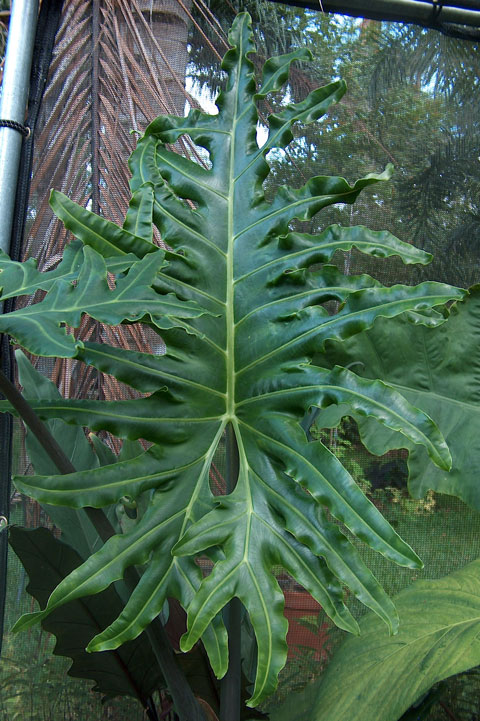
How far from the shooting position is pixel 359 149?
4.15ft

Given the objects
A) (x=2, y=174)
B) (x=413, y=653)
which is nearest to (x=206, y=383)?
(x=413, y=653)

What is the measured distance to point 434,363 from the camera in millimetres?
1016

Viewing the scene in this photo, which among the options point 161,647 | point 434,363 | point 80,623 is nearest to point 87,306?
point 161,647

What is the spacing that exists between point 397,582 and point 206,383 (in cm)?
68

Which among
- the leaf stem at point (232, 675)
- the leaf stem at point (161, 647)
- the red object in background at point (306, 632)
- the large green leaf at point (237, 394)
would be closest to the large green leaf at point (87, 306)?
the large green leaf at point (237, 394)

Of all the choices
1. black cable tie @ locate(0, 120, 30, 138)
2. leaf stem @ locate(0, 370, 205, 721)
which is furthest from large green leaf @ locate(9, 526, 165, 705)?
black cable tie @ locate(0, 120, 30, 138)

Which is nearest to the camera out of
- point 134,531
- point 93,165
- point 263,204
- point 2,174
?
point 134,531

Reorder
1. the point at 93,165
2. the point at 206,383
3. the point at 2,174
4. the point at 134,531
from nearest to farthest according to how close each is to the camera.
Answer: the point at 134,531
the point at 206,383
the point at 2,174
the point at 93,165

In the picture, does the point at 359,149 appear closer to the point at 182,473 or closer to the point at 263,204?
the point at 263,204

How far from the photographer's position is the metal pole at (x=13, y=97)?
1106 mm

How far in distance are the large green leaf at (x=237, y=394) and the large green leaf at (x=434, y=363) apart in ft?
0.55

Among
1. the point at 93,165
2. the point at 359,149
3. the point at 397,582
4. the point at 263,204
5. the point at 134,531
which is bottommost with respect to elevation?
the point at 397,582

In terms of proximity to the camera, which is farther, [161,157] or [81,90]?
[81,90]

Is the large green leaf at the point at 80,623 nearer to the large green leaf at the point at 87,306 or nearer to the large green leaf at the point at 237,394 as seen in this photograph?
the large green leaf at the point at 237,394
